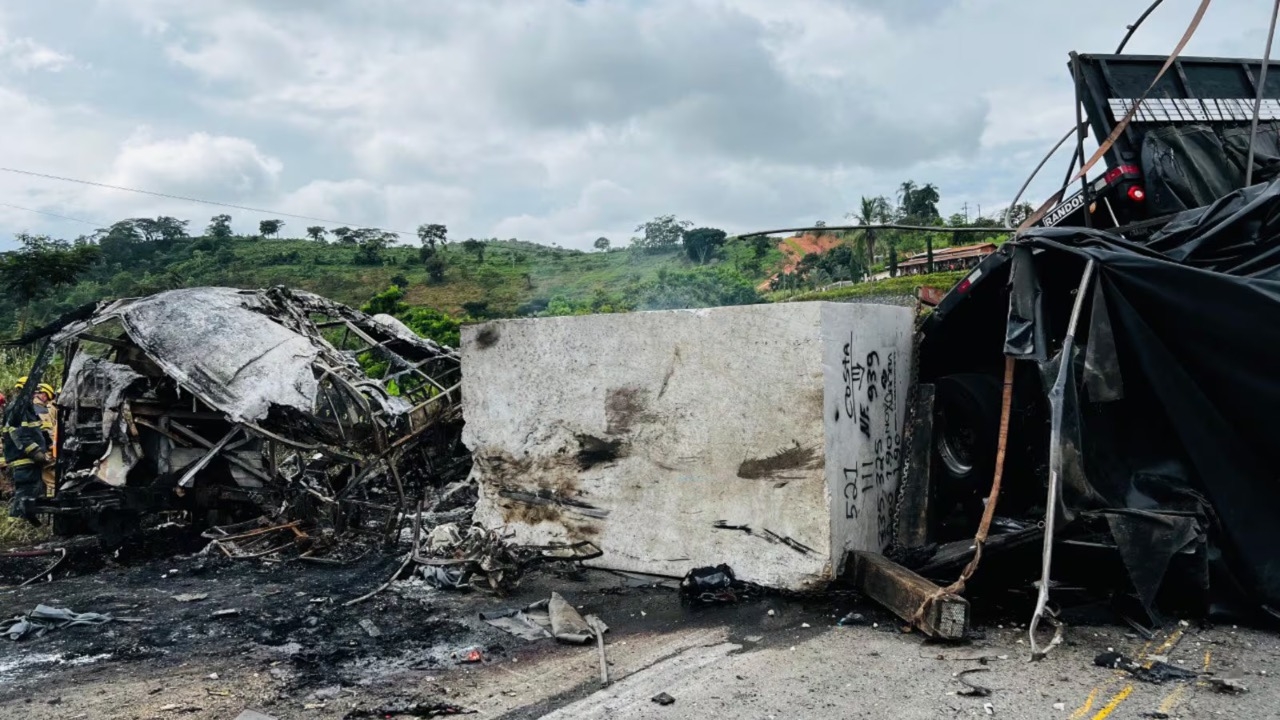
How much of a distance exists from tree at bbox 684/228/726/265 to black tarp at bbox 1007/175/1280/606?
40.9 metres

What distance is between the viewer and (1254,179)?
6.42 metres

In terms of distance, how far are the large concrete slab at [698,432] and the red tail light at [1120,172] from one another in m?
1.95

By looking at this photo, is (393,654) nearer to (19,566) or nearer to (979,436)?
(979,436)

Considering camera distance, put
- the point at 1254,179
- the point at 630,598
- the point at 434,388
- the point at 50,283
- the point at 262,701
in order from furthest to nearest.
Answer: the point at 50,283 → the point at 434,388 → the point at 1254,179 → the point at 630,598 → the point at 262,701

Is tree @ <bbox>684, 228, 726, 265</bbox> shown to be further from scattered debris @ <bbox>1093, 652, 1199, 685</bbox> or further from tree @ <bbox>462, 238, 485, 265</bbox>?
scattered debris @ <bbox>1093, 652, 1199, 685</bbox>

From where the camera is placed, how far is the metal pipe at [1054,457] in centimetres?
385

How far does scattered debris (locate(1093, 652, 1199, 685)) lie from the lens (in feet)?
11.5

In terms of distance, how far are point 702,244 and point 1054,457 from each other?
142 ft

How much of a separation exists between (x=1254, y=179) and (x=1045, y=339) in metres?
3.63

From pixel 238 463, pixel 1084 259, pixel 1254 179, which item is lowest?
pixel 238 463

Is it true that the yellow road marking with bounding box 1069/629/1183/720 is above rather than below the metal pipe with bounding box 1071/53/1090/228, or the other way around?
below

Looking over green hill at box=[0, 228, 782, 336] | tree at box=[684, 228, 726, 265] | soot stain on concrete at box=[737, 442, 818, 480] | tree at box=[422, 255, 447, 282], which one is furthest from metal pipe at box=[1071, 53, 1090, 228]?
tree at box=[422, 255, 447, 282]

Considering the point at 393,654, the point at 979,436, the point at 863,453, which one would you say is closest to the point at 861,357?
the point at 863,453

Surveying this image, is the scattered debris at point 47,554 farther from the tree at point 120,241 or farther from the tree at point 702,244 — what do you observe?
the tree at point 120,241
